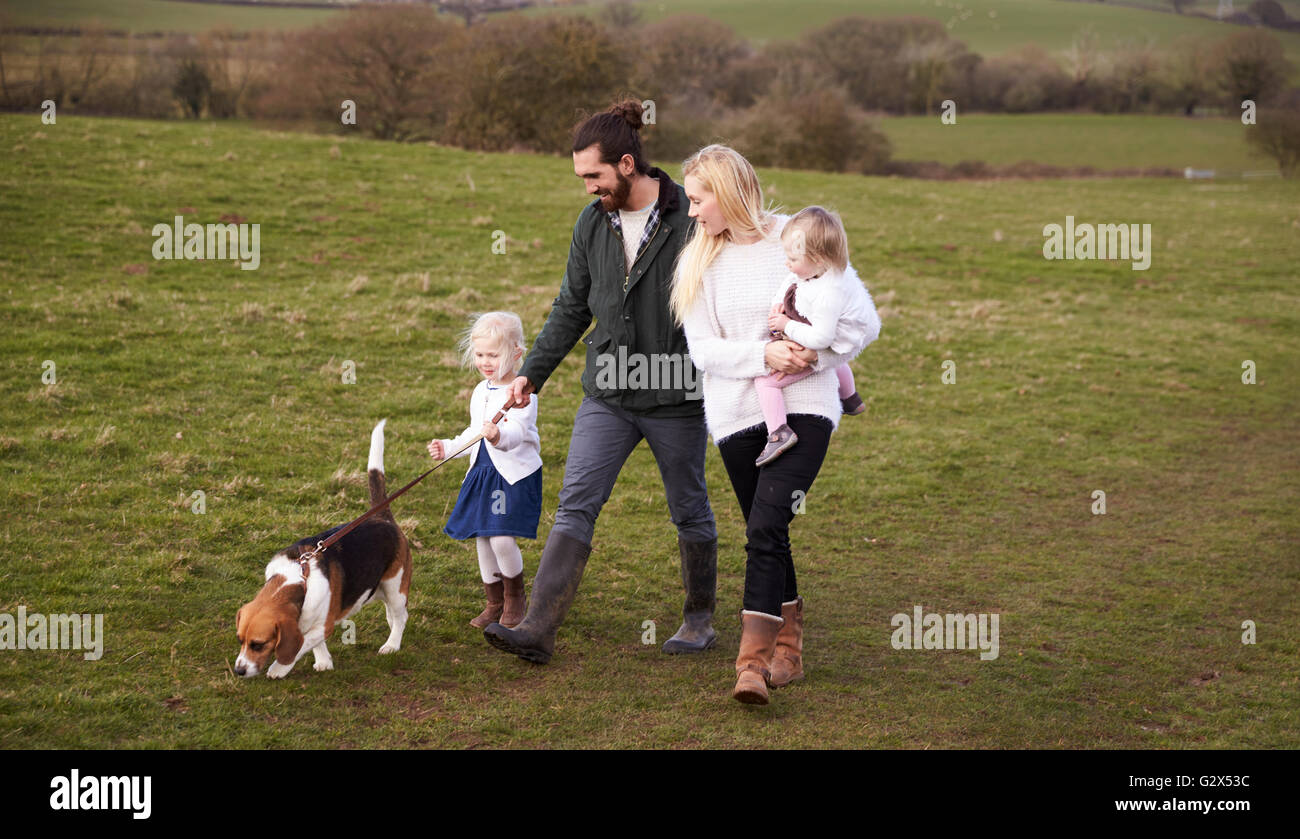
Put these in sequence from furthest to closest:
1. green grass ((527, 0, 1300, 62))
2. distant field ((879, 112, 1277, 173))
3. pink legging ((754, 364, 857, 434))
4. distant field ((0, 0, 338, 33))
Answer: green grass ((527, 0, 1300, 62)), distant field ((879, 112, 1277, 173)), distant field ((0, 0, 338, 33)), pink legging ((754, 364, 857, 434))

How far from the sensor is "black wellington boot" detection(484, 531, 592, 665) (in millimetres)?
5719

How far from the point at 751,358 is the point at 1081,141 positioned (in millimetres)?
52062

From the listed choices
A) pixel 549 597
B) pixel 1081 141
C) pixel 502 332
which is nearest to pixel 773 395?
pixel 549 597

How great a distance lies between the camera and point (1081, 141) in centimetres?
5147

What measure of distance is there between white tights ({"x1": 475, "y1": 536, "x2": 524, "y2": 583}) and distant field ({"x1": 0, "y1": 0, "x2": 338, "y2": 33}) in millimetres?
40692

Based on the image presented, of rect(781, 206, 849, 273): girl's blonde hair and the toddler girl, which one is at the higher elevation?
rect(781, 206, 849, 273): girl's blonde hair

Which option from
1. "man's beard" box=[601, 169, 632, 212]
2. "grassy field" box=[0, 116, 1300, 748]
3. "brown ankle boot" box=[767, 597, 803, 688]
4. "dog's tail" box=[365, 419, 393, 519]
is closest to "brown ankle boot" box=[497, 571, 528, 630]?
"grassy field" box=[0, 116, 1300, 748]

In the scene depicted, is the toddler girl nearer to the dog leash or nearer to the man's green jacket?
the man's green jacket

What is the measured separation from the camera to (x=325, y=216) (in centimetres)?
1889

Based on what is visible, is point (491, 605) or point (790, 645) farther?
point (491, 605)

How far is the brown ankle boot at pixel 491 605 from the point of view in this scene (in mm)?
6508

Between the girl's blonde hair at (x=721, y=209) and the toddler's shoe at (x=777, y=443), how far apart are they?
0.81 metres

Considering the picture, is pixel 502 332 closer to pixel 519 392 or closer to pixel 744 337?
pixel 519 392

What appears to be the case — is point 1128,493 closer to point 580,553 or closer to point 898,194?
point 580,553
